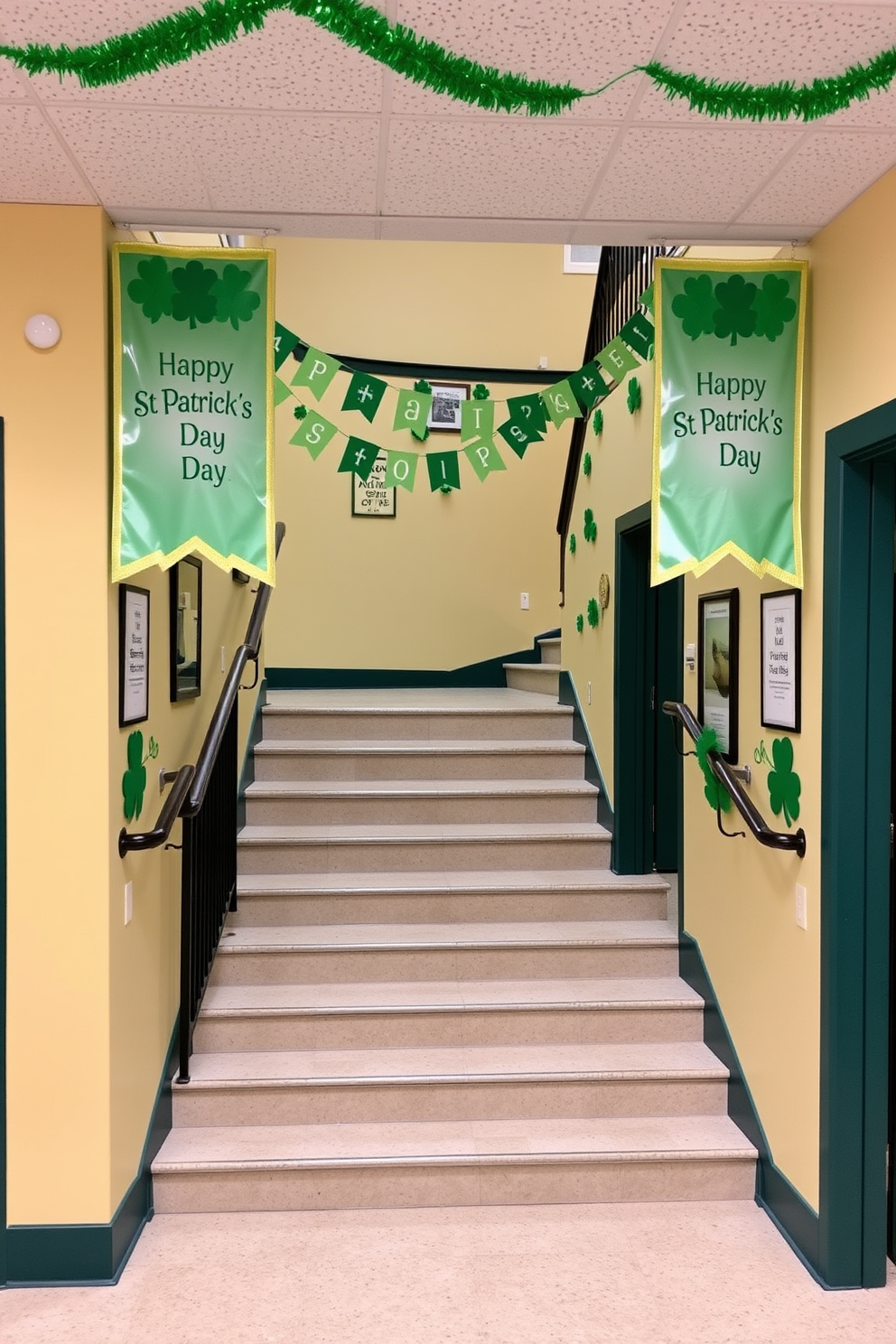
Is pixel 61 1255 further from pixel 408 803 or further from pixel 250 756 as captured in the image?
pixel 250 756

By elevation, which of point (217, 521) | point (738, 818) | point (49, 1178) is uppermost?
point (217, 521)

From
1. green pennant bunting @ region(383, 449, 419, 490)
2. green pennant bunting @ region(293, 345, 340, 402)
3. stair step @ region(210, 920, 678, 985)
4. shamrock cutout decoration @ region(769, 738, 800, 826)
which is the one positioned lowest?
stair step @ region(210, 920, 678, 985)

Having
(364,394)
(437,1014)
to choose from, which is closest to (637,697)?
(437,1014)

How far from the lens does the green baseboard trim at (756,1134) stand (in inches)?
98.7

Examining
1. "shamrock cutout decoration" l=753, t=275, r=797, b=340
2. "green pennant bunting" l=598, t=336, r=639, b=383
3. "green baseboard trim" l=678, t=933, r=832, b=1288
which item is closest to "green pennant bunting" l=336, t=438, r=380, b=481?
"green pennant bunting" l=598, t=336, r=639, b=383

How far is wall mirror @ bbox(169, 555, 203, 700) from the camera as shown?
3.01 metres

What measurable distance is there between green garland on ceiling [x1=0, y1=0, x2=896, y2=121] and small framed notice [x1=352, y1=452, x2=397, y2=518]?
4537mm

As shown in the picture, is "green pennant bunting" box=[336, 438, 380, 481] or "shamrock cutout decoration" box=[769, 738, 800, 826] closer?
"shamrock cutout decoration" box=[769, 738, 800, 826]

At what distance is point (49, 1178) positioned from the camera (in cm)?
240

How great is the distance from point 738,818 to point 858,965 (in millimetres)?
693

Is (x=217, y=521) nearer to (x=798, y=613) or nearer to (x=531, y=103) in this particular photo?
(x=531, y=103)

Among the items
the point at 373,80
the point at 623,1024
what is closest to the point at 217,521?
the point at 373,80

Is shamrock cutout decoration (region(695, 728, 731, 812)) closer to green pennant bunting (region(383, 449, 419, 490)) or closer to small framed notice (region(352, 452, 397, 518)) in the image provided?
green pennant bunting (region(383, 449, 419, 490))

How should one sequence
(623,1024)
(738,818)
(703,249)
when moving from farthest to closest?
(703,249) → (623,1024) → (738,818)
